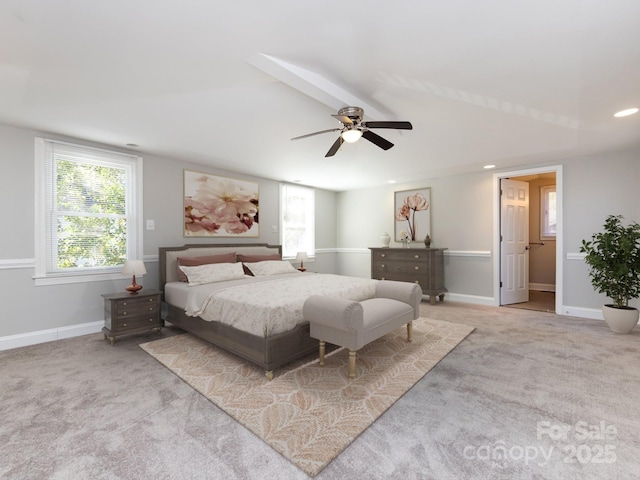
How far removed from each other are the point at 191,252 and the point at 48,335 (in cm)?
181

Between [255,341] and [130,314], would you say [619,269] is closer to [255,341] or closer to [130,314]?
[255,341]

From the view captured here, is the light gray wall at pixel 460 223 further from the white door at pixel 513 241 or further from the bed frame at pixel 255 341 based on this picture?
the bed frame at pixel 255 341

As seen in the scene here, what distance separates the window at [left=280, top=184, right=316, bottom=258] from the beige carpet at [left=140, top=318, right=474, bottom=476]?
316 centimetres

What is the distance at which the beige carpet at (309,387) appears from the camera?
69.9 inches

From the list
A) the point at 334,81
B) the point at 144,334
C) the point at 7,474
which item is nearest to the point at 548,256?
the point at 334,81

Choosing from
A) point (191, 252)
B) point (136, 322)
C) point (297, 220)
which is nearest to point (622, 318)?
Answer: point (297, 220)

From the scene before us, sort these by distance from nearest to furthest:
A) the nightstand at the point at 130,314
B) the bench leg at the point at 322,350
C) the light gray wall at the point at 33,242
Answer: the bench leg at the point at 322,350 → the light gray wall at the point at 33,242 → the nightstand at the point at 130,314

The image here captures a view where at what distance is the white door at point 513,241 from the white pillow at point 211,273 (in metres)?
4.47

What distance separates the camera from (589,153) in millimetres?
4266

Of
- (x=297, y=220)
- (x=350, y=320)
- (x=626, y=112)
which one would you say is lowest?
(x=350, y=320)

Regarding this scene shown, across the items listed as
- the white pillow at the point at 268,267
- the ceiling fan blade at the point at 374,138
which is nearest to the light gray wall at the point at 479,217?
the white pillow at the point at 268,267

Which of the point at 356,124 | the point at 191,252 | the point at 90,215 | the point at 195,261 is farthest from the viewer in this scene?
the point at 191,252

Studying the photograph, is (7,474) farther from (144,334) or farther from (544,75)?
(544,75)

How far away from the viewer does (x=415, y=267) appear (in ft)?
18.0
